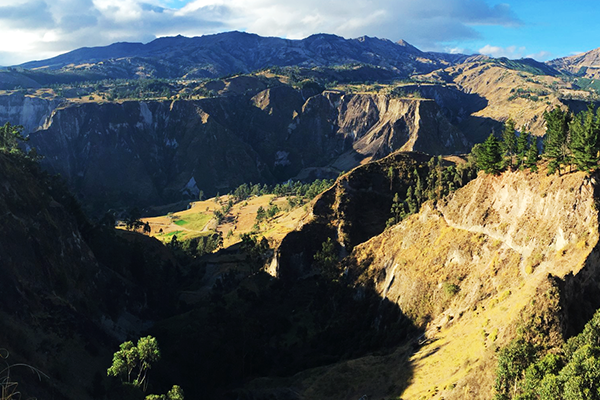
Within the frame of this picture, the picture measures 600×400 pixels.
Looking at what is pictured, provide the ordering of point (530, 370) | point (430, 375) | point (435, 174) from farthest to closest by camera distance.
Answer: point (435, 174) → point (430, 375) → point (530, 370)

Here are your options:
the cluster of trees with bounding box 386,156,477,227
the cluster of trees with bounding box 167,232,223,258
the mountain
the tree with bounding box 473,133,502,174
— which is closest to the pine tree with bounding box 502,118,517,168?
the tree with bounding box 473,133,502,174

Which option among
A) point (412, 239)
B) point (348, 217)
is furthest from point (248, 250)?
point (412, 239)

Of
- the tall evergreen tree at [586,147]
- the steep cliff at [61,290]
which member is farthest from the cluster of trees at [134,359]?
the tall evergreen tree at [586,147]

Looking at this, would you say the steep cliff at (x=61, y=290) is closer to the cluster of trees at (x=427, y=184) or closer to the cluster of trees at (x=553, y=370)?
the cluster of trees at (x=553, y=370)

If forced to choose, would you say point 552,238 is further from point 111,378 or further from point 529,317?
point 111,378

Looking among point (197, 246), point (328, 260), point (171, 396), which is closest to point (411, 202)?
point (328, 260)

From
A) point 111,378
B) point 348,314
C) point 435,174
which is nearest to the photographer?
point 111,378

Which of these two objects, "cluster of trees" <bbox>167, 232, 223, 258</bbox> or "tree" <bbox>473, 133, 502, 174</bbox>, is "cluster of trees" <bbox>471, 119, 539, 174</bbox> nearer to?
"tree" <bbox>473, 133, 502, 174</bbox>
